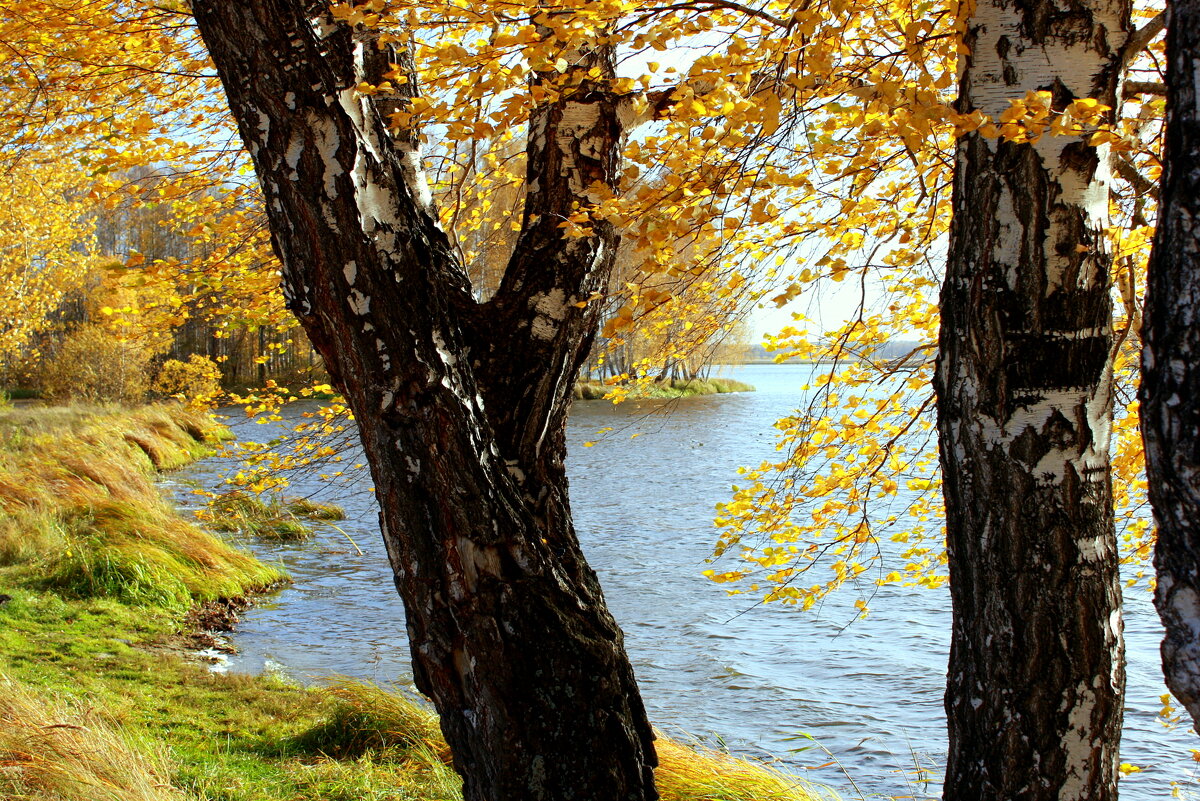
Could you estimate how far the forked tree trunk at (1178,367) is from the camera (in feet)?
4.36

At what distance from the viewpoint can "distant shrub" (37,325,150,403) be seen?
21.6 meters

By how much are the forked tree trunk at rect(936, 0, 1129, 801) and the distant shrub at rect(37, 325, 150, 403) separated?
73.1 feet

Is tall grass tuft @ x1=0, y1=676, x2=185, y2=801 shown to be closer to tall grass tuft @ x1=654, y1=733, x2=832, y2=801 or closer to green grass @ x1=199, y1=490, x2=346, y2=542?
tall grass tuft @ x1=654, y1=733, x2=832, y2=801

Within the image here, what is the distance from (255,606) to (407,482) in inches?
253

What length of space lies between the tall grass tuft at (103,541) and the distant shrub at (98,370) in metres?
10.9

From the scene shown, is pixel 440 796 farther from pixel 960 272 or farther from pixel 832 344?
pixel 960 272

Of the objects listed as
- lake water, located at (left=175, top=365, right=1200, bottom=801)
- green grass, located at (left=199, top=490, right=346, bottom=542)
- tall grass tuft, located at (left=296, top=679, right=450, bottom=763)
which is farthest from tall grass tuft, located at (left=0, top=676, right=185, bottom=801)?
green grass, located at (left=199, top=490, right=346, bottom=542)

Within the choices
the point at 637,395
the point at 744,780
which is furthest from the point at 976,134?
the point at 744,780

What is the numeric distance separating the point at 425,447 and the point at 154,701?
3713mm

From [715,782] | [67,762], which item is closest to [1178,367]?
[715,782]

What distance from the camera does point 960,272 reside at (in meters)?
2.21

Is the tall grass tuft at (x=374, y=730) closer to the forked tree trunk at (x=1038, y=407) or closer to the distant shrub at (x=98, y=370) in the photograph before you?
the forked tree trunk at (x=1038, y=407)

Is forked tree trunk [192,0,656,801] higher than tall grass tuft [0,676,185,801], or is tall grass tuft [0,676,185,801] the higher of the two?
forked tree trunk [192,0,656,801]

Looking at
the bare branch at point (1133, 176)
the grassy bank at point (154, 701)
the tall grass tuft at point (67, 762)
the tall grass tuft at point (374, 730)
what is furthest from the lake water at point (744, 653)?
the tall grass tuft at point (67, 762)
